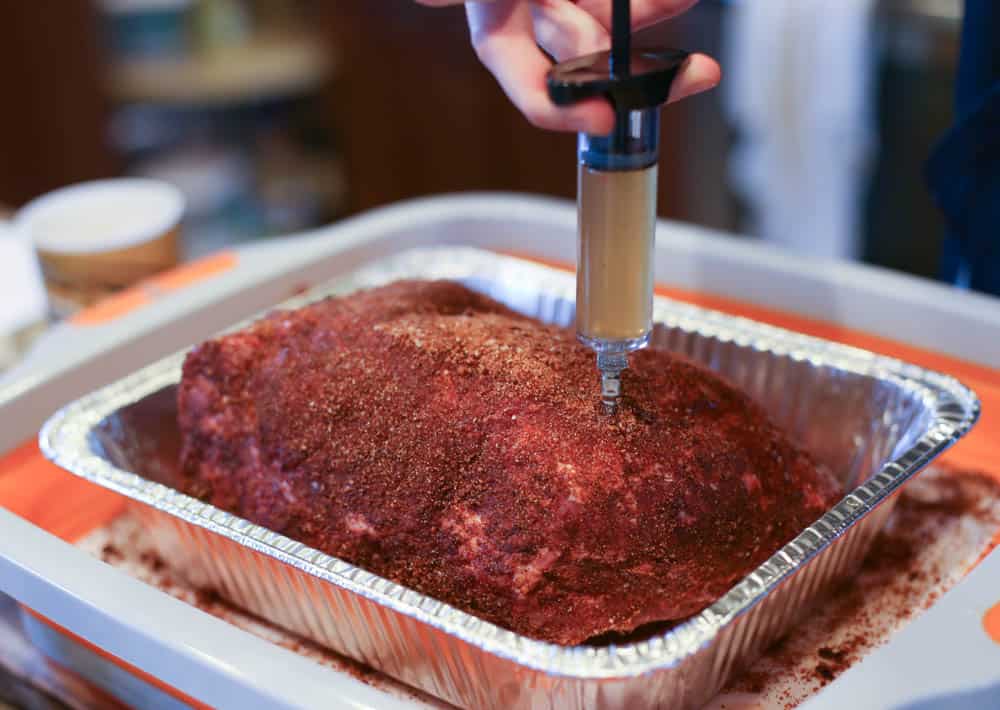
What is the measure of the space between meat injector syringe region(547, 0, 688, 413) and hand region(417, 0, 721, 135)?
34 mm

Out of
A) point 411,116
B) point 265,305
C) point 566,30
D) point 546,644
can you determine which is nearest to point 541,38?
point 566,30

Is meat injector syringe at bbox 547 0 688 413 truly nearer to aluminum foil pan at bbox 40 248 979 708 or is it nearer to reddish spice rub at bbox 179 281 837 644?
reddish spice rub at bbox 179 281 837 644

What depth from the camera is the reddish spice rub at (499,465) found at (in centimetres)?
86

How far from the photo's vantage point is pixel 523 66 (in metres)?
0.85

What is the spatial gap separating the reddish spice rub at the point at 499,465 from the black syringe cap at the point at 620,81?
0.97ft

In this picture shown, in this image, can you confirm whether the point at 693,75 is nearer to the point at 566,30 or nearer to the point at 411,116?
the point at 566,30

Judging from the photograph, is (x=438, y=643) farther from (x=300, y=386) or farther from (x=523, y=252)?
(x=523, y=252)

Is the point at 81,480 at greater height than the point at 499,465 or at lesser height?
lesser

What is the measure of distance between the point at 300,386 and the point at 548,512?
312mm

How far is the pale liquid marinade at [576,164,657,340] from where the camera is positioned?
0.78 meters

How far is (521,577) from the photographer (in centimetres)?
87

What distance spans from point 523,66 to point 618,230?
178mm

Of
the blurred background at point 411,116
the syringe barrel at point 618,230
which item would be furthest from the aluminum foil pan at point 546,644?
the blurred background at point 411,116

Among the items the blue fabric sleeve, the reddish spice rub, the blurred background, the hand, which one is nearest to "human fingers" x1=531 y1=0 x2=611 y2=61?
the hand
